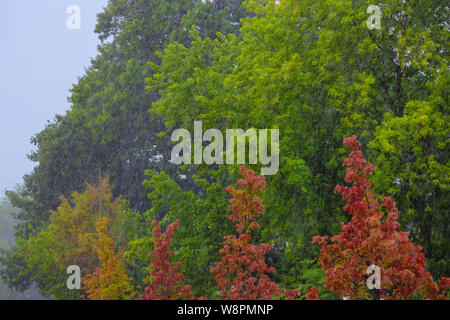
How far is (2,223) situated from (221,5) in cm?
6982

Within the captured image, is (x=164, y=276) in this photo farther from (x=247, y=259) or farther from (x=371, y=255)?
(x=371, y=255)

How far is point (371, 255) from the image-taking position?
6.80m

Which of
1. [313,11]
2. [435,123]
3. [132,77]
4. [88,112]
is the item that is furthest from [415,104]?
[88,112]

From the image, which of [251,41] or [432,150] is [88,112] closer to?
[251,41]

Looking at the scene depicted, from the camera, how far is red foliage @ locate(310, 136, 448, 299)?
6.57 m

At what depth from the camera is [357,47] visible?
44.2ft
